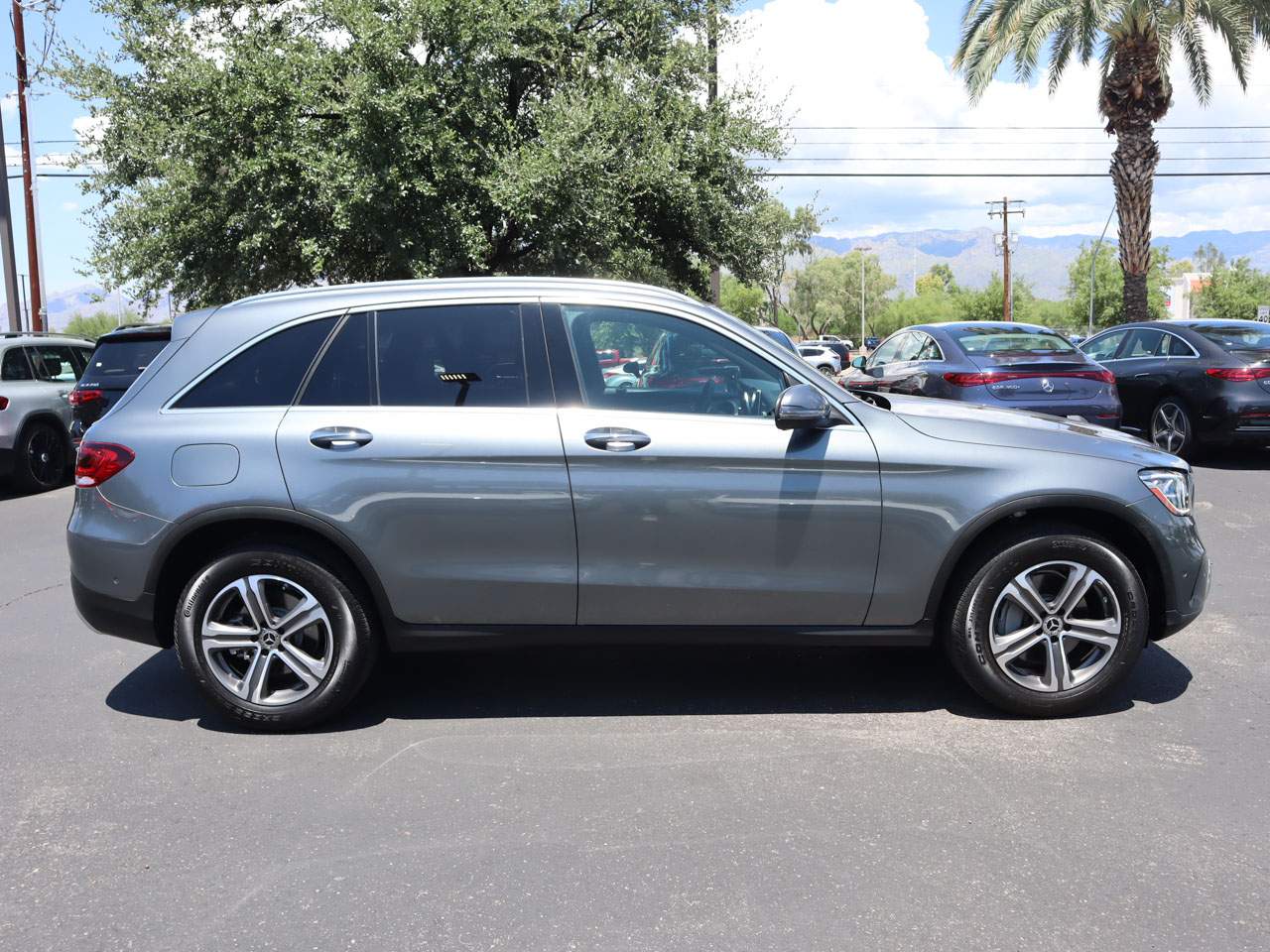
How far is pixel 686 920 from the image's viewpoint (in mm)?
3023

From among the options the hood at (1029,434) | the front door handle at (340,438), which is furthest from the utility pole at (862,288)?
the front door handle at (340,438)

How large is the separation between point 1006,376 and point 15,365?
10.2m

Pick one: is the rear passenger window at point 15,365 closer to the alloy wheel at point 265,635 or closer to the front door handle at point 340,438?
the alloy wheel at point 265,635

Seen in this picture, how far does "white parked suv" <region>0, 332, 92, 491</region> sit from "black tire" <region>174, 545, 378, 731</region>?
871 cm

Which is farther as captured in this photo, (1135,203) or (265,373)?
(1135,203)

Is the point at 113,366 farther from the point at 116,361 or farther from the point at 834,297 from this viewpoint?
the point at 834,297

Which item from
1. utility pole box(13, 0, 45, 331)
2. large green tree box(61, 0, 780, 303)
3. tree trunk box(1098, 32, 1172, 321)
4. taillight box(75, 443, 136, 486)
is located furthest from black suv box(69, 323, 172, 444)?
tree trunk box(1098, 32, 1172, 321)

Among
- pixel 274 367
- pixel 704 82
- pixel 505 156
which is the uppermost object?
pixel 704 82

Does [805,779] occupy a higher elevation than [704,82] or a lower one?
lower

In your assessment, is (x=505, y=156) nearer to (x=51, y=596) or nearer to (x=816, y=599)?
(x=51, y=596)

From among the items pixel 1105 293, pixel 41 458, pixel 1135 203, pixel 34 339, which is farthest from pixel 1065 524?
pixel 1105 293

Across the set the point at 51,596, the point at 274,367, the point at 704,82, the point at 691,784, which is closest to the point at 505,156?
the point at 704,82

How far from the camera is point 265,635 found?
4.45 meters

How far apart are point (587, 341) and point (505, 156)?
12308mm
